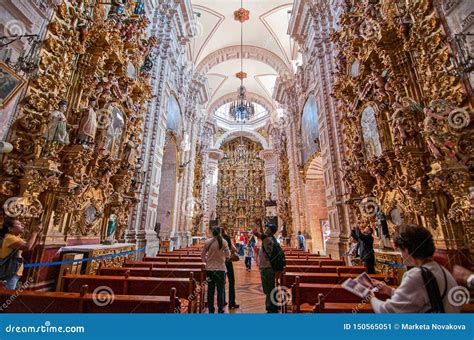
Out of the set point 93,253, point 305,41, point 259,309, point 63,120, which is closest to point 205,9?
point 305,41

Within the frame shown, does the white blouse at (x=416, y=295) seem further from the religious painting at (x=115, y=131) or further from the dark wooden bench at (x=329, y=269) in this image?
the religious painting at (x=115, y=131)

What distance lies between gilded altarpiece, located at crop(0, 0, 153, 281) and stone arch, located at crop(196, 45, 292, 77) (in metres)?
11.0

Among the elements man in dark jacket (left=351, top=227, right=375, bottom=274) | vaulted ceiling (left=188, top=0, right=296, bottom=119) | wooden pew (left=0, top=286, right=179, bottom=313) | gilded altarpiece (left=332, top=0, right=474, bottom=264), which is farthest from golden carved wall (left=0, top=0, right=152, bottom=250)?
vaulted ceiling (left=188, top=0, right=296, bottom=119)

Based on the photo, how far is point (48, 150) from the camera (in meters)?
3.82

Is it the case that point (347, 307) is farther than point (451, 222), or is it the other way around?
point (451, 222)

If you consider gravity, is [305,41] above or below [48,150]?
above

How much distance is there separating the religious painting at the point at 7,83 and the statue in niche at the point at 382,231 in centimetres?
716

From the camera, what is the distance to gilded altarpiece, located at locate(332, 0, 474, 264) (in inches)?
135

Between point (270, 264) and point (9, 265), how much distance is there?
3340mm

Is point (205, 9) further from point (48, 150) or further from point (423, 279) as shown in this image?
point (423, 279)

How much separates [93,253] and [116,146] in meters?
2.89

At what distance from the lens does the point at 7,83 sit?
11.2ft

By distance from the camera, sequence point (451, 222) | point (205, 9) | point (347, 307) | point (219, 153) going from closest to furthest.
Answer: point (347, 307), point (451, 222), point (205, 9), point (219, 153)

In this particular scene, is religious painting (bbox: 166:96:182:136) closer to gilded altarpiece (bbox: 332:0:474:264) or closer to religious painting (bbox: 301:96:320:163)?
religious painting (bbox: 301:96:320:163)
